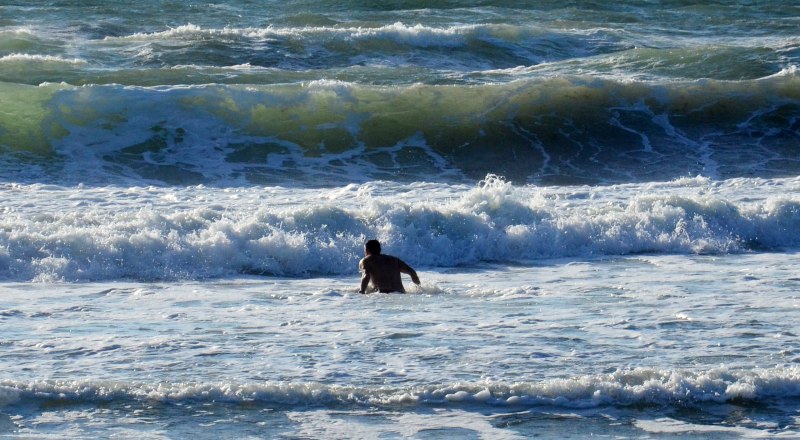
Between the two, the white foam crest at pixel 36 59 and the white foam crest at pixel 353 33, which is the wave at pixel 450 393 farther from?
the white foam crest at pixel 353 33

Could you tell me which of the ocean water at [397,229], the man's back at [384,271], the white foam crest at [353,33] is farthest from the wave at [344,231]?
the white foam crest at [353,33]

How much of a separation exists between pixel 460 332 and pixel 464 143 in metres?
9.44

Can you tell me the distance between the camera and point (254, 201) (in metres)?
13.6

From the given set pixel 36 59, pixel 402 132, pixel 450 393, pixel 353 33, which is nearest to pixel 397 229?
pixel 450 393

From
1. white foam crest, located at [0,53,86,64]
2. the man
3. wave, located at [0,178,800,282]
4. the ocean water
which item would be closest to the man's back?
the man

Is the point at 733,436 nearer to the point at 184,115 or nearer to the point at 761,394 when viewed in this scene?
the point at 761,394

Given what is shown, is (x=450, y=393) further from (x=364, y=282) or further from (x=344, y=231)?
(x=344, y=231)

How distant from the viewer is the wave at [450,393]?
687 cm

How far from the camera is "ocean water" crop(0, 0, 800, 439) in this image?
691 centimetres

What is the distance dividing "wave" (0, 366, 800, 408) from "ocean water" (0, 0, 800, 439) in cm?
2

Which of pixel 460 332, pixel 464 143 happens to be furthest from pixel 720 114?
pixel 460 332

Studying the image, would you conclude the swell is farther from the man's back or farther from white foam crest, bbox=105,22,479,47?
white foam crest, bbox=105,22,479,47

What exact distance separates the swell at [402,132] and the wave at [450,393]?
→ 8.18 meters

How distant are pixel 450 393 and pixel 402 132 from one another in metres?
11.1
